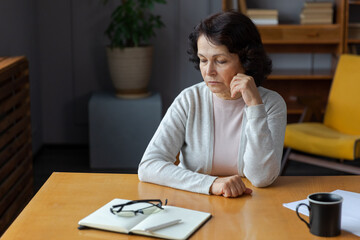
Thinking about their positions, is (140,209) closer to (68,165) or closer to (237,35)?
(237,35)

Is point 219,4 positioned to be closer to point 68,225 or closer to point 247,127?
point 247,127

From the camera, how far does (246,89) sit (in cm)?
186

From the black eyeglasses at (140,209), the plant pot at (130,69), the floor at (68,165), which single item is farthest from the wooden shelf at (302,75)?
the black eyeglasses at (140,209)

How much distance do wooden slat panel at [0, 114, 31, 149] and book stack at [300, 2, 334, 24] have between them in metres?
2.39

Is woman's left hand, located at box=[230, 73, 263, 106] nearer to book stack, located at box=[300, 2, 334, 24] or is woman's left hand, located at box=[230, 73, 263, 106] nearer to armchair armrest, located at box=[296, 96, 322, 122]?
armchair armrest, located at box=[296, 96, 322, 122]

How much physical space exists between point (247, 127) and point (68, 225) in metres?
0.71

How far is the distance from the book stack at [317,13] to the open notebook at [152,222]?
130 inches

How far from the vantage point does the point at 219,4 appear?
478 centimetres

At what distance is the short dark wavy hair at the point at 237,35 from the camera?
6.36 feet

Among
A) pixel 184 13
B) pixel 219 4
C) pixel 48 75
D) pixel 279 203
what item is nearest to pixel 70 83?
pixel 48 75

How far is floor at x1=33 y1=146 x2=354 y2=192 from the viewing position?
4.22 metres

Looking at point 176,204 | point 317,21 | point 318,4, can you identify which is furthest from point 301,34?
point 176,204

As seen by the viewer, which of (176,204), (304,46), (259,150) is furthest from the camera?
(304,46)

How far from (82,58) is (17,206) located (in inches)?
78.1
